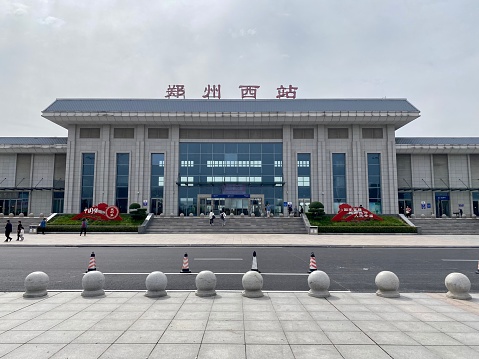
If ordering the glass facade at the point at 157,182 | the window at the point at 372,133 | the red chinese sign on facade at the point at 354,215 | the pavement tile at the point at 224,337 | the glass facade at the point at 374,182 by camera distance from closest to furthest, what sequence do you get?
1. the pavement tile at the point at 224,337
2. the red chinese sign on facade at the point at 354,215
3. the glass facade at the point at 374,182
4. the glass facade at the point at 157,182
5. the window at the point at 372,133

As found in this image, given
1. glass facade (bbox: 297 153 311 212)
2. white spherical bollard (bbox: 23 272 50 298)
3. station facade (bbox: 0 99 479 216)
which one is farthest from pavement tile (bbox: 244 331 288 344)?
glass facade (bbox: 297 153 311 212)

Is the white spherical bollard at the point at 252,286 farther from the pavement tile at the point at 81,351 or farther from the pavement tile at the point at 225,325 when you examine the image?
the pavement tile at the point at 81,351

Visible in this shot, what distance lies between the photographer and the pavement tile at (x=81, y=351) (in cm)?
482

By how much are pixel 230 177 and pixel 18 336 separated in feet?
124

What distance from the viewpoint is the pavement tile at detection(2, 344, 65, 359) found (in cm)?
482

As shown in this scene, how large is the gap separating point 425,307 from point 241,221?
92.3 ft

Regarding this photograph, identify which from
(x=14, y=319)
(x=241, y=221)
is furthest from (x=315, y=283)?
(x=241, y=221)

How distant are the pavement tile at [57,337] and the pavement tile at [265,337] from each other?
3059 mm

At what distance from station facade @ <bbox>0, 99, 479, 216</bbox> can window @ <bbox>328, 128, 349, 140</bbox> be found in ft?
0.45

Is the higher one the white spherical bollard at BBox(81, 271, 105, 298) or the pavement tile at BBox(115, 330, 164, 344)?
the white spherical bollard at BBox(81, 271, 105, 298)

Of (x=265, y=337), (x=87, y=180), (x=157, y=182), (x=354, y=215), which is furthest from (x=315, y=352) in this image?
(x=87, y=180)

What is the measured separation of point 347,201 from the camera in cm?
4259

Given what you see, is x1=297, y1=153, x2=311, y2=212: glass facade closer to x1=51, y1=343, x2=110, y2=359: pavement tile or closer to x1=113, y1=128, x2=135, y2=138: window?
x1=113, y1=128, x2=135, y2=138: window

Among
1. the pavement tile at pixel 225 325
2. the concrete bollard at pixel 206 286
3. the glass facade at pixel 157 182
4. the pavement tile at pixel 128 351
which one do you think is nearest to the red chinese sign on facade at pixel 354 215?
the glass facade at pixel 157 182
